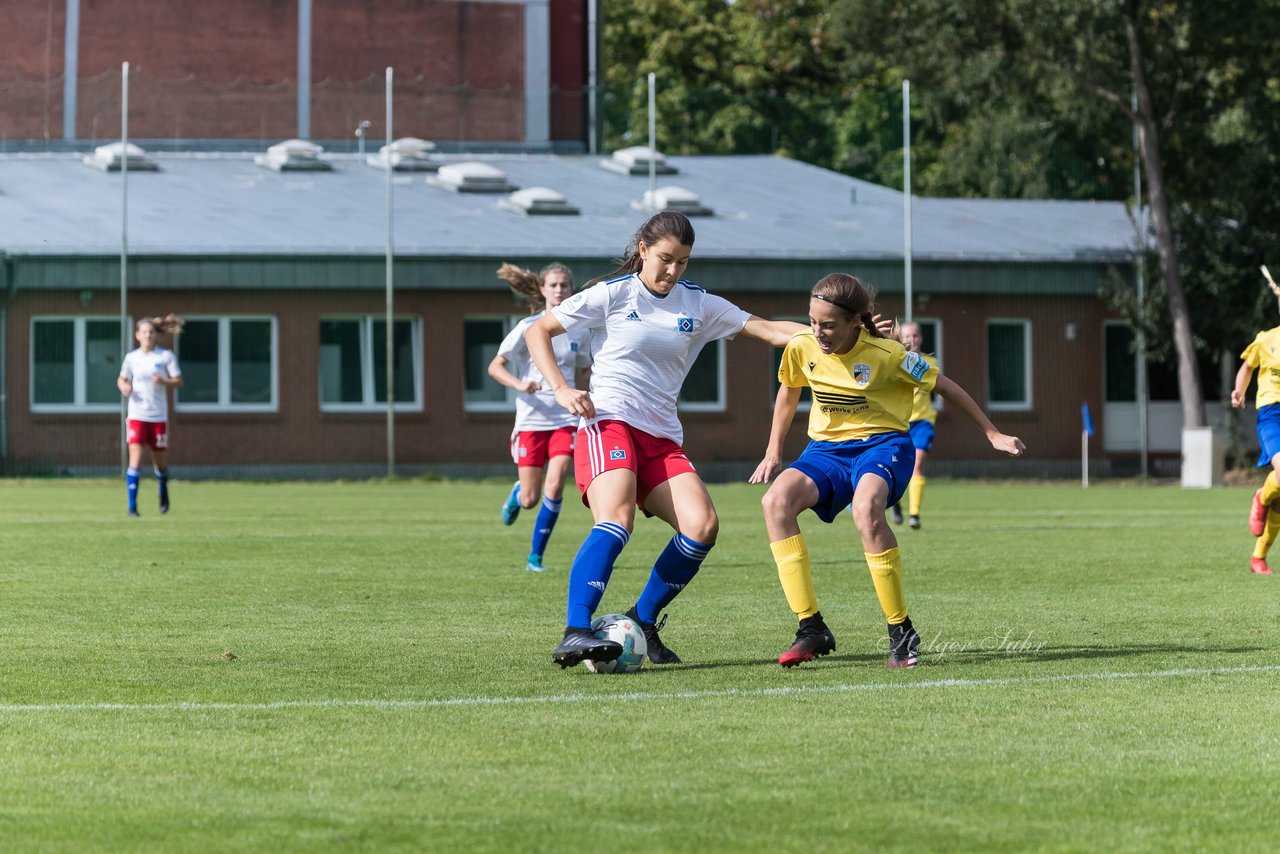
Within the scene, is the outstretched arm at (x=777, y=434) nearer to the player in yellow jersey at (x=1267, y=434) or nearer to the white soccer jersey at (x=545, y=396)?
the white soccer jersey at (x=545, y=396)

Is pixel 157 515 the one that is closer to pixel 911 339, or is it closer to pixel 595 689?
pixel 911 339

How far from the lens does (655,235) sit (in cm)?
846

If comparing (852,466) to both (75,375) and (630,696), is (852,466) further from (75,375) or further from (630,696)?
(75,375)

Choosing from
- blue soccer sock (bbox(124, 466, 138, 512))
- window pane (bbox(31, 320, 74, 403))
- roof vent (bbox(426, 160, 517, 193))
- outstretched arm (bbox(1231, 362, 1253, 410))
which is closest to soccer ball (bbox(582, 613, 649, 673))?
outstretched arm (bbox(1231, 362, 1253, 410))

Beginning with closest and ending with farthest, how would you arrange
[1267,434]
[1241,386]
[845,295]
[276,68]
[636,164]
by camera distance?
[845,295]
[1267,434]
[1241,386]
[636,164]
[276,68]

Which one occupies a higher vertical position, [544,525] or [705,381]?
[705,381]

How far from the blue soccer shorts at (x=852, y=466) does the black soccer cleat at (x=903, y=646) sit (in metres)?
0.56

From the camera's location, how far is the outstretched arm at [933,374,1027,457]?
8.38 meters

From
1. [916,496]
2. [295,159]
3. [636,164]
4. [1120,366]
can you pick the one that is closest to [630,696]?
[916,496]

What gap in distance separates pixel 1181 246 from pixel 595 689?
33.8 metres

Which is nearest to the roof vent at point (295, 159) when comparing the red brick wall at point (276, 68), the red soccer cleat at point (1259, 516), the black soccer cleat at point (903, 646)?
the red brick wall at point (276, 68)

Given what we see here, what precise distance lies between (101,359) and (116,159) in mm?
6757

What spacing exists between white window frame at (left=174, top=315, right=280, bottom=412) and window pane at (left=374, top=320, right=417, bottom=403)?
6.05ft

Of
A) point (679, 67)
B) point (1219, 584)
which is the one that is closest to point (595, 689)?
point (1219, 584)
